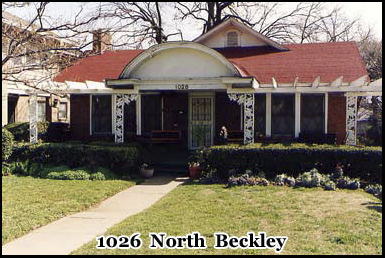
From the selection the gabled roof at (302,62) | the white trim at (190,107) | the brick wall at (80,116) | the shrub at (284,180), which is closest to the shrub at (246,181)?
the shrub at (284,180)

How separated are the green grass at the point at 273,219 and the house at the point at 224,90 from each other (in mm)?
4676

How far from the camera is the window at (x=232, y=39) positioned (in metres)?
20.1

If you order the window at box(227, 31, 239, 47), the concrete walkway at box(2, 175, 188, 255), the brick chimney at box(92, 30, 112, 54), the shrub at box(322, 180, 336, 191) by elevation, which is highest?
the window at box(227, 31, 239, 47)

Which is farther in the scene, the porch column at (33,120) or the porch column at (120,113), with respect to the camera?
the porch column at (33,120)

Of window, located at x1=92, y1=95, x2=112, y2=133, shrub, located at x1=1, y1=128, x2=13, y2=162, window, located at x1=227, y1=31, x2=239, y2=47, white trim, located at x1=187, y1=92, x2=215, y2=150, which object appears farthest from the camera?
window, located at x1=227, y1=31, x2=239, y2=47

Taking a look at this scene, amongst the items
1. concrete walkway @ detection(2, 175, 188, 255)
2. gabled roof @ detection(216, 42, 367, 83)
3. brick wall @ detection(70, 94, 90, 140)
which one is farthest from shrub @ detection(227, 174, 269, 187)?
brick wall @ detection(70, 94, 90, 140)

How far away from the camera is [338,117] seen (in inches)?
609

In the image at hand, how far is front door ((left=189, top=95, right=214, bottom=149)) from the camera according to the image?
17.3 m

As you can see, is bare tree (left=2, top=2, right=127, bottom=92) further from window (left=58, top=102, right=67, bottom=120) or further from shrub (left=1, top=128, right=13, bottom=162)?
window (left=58, top=102, right=67, bottom=120)

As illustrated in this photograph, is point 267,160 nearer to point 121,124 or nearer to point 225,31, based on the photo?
point 121,124

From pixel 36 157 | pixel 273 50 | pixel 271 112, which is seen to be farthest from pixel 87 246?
pixel 273 50

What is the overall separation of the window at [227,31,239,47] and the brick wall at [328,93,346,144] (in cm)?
643

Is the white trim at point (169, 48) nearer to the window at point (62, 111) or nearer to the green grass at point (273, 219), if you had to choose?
the green grass at point (273, 219)

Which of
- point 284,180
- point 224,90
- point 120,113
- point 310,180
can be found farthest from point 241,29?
point 310,180
